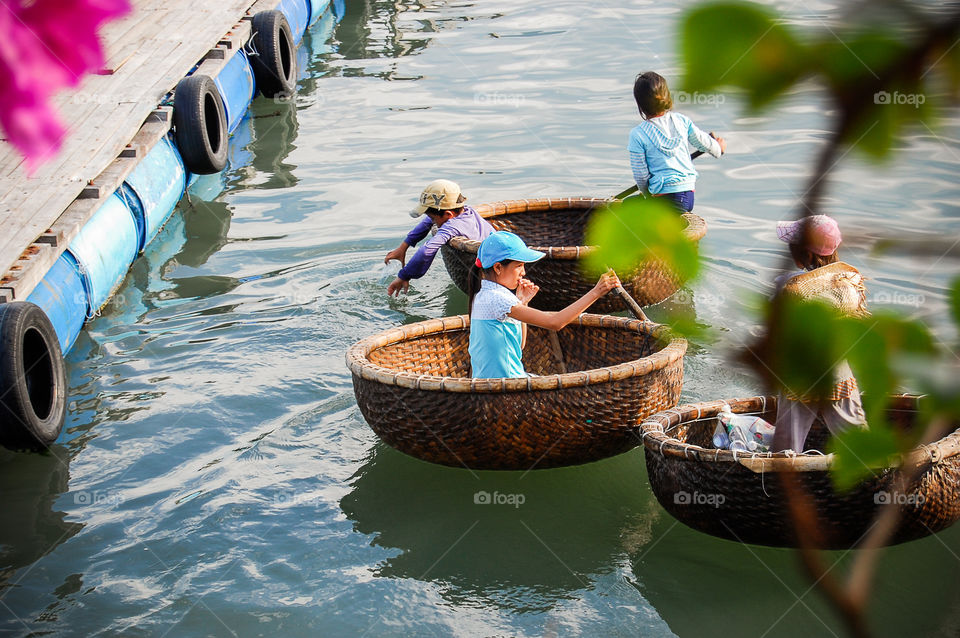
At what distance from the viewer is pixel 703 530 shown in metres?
4.71

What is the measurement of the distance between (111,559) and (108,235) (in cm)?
362

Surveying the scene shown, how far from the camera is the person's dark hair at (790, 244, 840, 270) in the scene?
82 cm

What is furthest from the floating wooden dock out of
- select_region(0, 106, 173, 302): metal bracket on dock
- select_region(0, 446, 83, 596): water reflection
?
select_region(0, 446, 83, 596): water reflection

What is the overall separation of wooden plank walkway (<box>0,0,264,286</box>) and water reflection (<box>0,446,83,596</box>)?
1211 millimetres

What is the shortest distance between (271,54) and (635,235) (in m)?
12.4

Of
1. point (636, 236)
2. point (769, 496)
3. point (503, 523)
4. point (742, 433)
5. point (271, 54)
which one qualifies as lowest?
point (503, 523)

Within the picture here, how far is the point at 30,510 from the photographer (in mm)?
5352

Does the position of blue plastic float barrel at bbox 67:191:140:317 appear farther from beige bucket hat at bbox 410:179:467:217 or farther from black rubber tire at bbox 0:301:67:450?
beige bucket hat at bbox 410:179:467:217

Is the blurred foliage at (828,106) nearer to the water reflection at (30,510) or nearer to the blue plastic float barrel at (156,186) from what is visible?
the water reflection at (30,510)

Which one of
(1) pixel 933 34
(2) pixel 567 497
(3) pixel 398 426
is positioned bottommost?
(2) pixel 567 497

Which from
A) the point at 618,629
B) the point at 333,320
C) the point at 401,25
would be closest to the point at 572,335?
the point at 333,320

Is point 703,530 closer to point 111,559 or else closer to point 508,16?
point 111,559

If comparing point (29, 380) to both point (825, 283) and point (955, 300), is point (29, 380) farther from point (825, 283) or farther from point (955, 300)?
point (955, 300)

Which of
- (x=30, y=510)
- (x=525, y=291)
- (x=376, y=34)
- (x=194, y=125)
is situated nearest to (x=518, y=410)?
(x=525, y=291)
